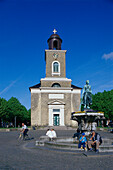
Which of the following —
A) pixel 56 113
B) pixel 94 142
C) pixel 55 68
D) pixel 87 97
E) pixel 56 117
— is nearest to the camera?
pixel 94 142

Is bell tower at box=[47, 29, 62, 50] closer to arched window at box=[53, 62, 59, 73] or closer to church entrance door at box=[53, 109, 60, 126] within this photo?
arched window at box=[53, 62, 59, 73]

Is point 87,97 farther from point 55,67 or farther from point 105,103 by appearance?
point 105,103

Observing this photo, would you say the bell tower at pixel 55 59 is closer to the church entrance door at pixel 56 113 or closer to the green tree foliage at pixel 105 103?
the church entrance door at pixel 56 113

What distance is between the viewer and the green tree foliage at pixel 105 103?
48.0 meters

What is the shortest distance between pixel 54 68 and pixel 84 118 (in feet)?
101

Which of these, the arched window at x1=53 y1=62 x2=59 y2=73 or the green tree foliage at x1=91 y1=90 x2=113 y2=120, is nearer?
the arched window at x1=53 y1=62 x2=59 y2=73

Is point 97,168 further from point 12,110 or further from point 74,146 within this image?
point 12,110

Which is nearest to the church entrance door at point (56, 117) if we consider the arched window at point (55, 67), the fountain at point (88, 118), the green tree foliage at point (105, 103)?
the arched window at point (55, 67)

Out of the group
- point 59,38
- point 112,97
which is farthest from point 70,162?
point 112,97

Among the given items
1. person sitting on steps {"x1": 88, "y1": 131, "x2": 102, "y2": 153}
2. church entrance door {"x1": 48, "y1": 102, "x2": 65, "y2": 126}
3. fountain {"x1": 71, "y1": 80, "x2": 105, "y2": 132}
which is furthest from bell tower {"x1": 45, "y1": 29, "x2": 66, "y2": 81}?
person sitting on steps {"x1": 88, "y1": 131, "x2": 102, "y2": 153}

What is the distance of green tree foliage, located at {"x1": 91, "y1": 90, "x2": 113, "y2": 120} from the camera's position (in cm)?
4803

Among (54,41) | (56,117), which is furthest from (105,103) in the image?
(54,41)

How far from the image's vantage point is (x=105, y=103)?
49844mm

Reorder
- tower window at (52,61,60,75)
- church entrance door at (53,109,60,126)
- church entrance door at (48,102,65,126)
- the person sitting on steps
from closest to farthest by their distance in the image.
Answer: the person sitting on steps < church entrance door at (48,102,65,126) < church entrance door at (53,109,60,126) < tower window at (52,61,60,75)
